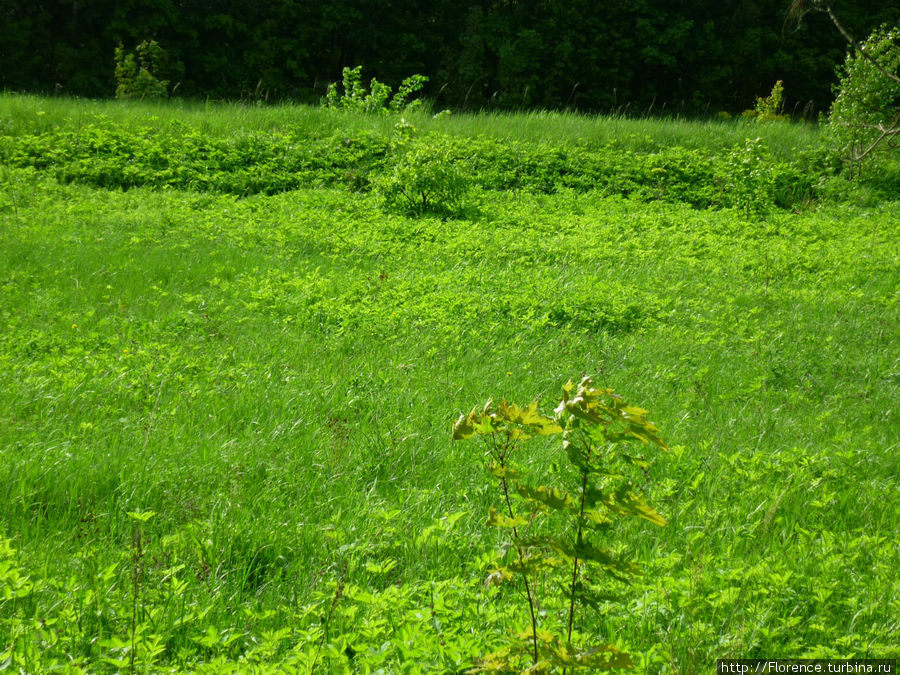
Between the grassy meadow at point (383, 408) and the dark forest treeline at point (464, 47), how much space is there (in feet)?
53.5

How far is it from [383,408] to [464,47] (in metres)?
25.6

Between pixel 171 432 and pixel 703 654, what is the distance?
9.42ft

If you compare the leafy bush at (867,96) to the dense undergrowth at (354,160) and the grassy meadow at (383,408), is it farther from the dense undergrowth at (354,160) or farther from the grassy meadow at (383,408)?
the grassy meadow at (383,408)

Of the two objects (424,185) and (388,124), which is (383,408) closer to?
(424,185)

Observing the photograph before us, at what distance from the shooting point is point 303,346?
16.9ft

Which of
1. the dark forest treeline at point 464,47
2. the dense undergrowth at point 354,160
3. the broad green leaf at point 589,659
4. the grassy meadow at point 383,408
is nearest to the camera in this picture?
the broad green leaf at point 589,659

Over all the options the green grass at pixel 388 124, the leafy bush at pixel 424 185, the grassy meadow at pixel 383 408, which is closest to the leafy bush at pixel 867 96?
the green grass at pixel 388 124

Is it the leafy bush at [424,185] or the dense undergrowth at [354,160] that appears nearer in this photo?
the leafy bush at [424,185]

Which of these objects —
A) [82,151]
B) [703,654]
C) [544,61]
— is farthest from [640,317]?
[544,61]

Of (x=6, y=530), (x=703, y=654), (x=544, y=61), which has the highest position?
(x=544, y=61)

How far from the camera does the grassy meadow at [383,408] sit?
2410 millimetres

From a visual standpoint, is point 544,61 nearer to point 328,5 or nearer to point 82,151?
point 328,5

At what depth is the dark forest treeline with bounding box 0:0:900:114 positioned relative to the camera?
24.2 metres

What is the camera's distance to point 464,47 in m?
26.8
